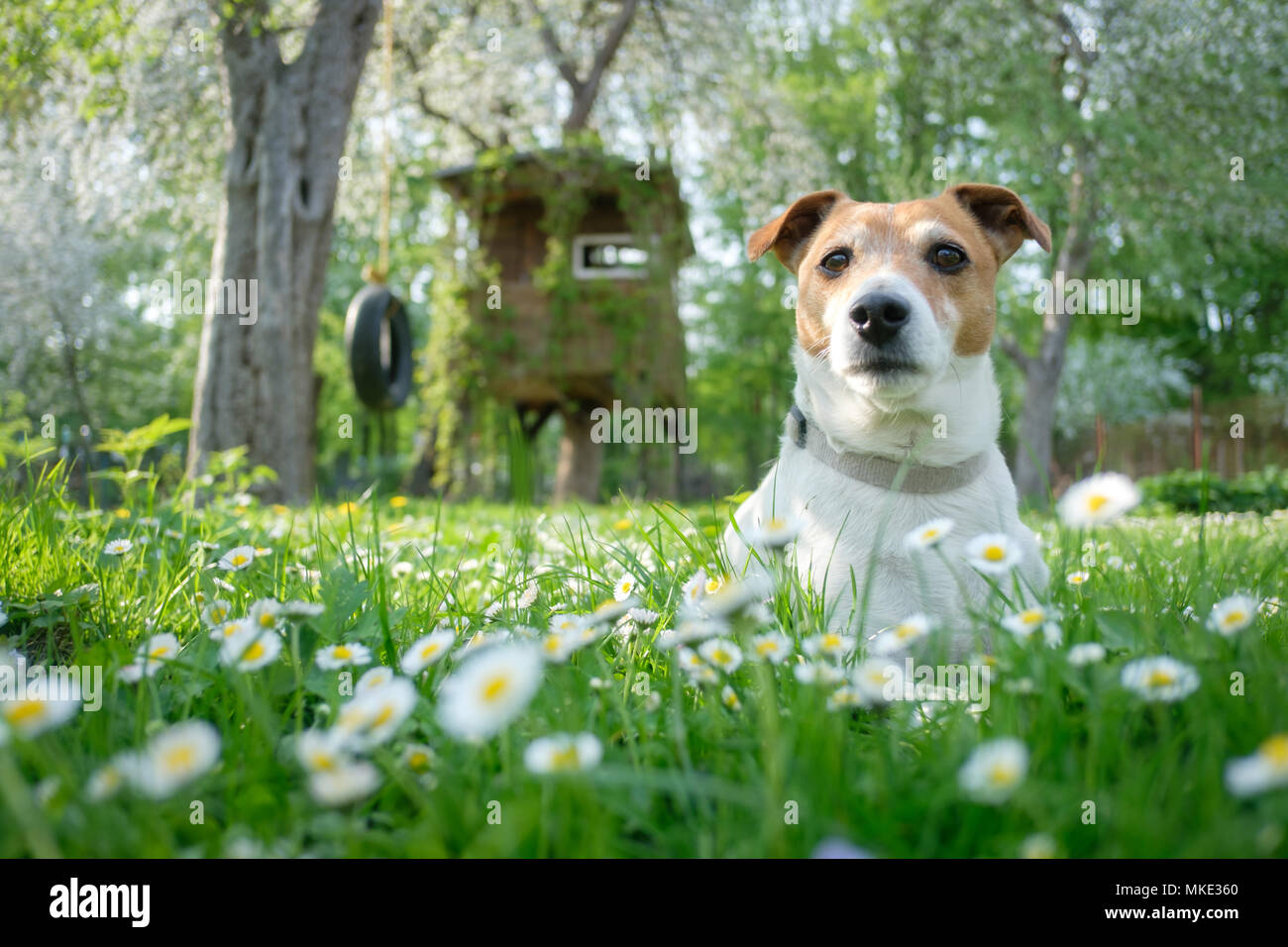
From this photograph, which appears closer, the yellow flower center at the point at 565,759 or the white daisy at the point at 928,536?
the yellow flower center at the point at 565,759

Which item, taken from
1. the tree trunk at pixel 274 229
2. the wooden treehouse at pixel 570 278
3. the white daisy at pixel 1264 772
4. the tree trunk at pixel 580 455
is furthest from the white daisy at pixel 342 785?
the tree trunk at pixel 580 455

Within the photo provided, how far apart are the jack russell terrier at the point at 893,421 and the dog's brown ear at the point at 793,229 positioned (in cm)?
20

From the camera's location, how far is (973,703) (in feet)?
5.02

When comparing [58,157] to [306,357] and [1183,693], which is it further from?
[1183,693]

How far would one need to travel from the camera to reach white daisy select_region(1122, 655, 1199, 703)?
3.98ft

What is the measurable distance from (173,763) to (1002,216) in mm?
3146

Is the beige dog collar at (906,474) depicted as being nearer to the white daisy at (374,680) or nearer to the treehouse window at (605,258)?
the white daisy at (374,680)

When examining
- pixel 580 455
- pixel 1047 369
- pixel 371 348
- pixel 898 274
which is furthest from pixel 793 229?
pixel 1047 369

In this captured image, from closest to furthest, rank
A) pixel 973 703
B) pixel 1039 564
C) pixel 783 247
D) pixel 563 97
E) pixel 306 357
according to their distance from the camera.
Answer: pixel 973 703 → pixel 1039 564 → pixel 783 247 → pixel 306 357 → pixel 563 97

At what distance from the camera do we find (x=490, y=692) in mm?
1049

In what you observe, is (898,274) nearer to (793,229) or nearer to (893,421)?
(893,421)

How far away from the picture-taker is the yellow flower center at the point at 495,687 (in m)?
1.03
